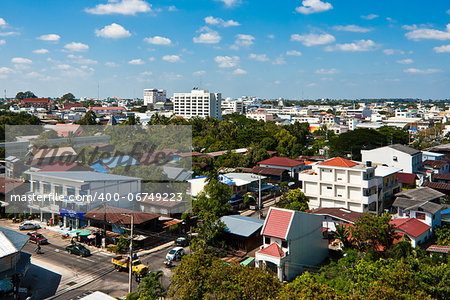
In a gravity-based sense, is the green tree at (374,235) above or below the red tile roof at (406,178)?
below

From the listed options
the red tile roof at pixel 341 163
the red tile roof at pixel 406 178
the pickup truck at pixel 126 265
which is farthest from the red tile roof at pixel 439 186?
the pickup truck at pixel 126 265

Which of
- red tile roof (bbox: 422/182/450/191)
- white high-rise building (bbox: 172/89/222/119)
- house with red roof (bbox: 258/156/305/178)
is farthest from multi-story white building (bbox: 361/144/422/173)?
white high-rise building (bbox: 172/89/222/119)

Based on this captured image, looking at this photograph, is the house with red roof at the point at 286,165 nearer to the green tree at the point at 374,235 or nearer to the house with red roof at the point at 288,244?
the house with red roof at the point at 288,244

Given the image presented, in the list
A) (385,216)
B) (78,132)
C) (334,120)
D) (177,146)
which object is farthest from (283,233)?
(334,120)

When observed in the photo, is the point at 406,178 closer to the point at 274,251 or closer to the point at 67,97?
the point at 274,251

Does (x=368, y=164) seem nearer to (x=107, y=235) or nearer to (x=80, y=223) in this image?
(x=107, y=235)

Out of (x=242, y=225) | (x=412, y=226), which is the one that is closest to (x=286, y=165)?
(x=412, y=226)

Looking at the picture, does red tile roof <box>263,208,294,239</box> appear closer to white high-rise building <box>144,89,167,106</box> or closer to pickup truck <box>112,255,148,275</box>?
pickup truck <box>112,255,148,275</box>
